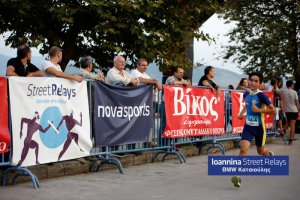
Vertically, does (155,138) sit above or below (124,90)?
below

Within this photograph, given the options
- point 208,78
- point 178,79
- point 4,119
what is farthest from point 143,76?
point 4,119

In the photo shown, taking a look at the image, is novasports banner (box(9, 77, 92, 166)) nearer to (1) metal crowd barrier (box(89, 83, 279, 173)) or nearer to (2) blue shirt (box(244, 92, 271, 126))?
(1) metal crowd barrier (box(89, 83, 279, 173))

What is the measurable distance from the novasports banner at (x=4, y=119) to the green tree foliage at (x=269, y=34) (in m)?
28.4

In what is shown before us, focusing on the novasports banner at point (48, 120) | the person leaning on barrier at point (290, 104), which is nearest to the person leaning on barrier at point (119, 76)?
the novasports banner at point (48, 120)

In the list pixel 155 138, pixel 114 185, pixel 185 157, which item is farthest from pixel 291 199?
pixel 185 157

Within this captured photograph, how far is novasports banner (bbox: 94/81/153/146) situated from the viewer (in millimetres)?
9844

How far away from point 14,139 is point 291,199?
3.87 m

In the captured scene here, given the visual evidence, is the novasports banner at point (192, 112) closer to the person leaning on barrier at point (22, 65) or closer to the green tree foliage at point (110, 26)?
the person leaning on barrier at point (22, 65)

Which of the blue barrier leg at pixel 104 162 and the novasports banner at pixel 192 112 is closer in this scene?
the blue barrier leg at pixel 104 162

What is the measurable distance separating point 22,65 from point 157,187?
277 centimetres

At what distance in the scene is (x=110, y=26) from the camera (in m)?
19.7

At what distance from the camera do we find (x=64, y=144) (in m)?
8.99

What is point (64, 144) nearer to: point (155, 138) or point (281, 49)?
point (155, 138)

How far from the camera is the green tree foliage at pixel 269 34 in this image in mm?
35719
